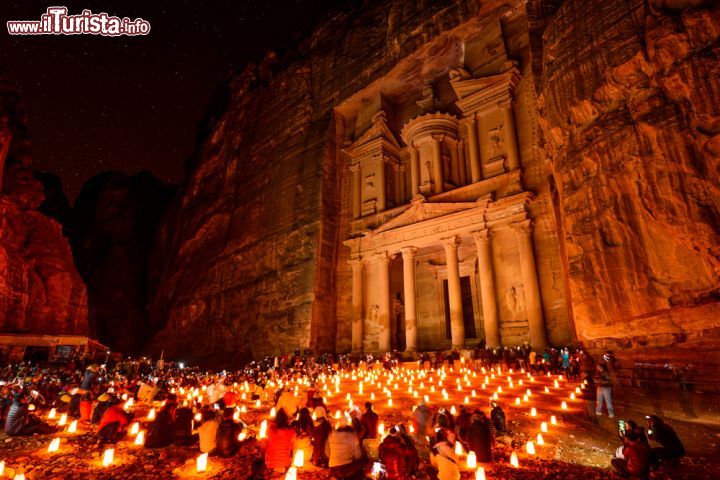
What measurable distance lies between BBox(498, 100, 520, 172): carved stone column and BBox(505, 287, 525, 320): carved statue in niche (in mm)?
7727

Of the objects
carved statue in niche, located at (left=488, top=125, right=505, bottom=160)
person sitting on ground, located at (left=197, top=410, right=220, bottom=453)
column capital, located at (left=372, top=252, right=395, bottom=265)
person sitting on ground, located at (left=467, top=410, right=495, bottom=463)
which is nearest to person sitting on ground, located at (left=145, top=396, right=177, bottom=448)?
person sitting on ground, located at (left=197, top=410, right=220, bottom=453)

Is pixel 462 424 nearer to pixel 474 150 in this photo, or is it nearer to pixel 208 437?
pixel 208 437

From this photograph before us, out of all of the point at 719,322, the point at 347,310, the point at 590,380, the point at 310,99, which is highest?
the point at 310,99

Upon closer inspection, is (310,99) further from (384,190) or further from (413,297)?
(413,297)

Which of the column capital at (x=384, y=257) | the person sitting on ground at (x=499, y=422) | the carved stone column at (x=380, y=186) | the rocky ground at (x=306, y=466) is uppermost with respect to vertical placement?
the carved stone column at (x=380, y=186)

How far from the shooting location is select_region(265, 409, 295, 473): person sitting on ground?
620 cm

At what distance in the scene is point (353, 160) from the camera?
3309cm

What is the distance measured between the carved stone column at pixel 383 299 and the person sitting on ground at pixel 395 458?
21030mm

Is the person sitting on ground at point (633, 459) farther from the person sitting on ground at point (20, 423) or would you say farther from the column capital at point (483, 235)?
the column capital at point (483, 235)

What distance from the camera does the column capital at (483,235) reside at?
929 inches

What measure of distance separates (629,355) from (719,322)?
253 cm

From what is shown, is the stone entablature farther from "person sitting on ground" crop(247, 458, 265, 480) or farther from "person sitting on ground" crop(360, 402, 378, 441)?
"person sitting on ground" crop(247, 458, 265, 480)

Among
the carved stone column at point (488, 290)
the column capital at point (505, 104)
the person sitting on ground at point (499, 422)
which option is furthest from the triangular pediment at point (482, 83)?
the person sitting on ground at point (499, 422)

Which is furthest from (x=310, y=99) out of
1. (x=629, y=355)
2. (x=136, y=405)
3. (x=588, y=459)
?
(x=588, y=459)
